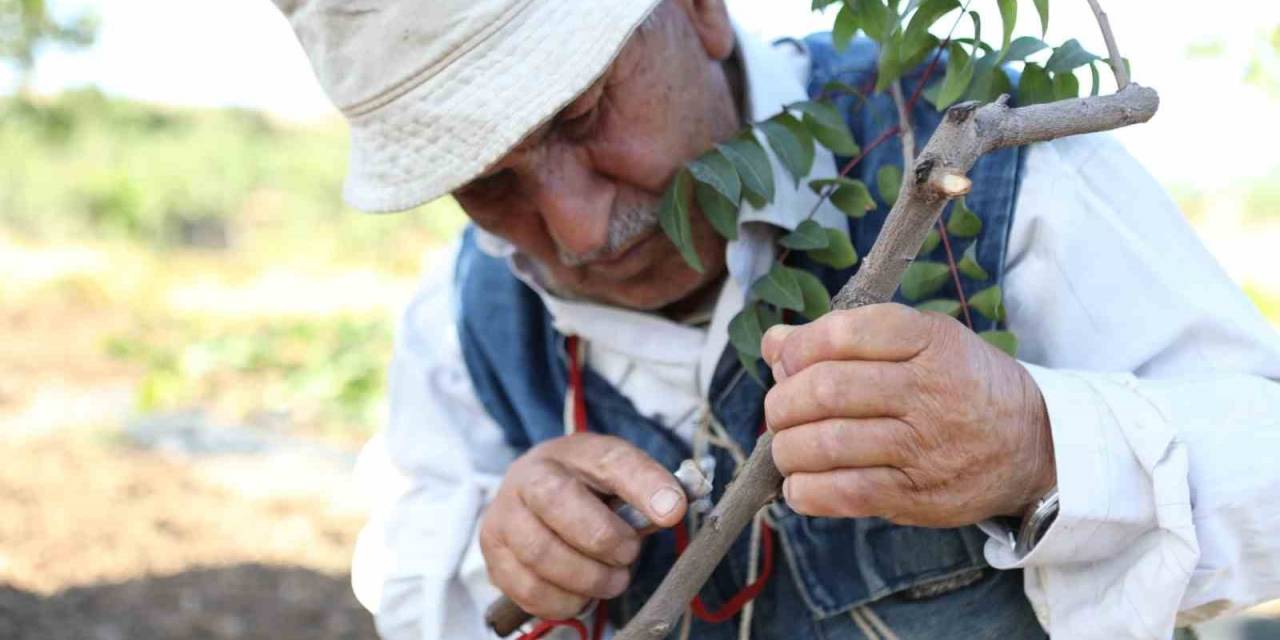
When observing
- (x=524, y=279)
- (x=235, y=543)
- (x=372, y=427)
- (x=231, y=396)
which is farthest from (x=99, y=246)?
(x=524, y=279)

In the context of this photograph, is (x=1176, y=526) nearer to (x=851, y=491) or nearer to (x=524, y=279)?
(x=851, y=491)

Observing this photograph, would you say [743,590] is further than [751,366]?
Yes

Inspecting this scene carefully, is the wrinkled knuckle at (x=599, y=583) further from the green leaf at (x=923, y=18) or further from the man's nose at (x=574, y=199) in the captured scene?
the green leaf at (x=923, y=18)

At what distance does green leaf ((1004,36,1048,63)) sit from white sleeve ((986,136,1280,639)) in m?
0.15

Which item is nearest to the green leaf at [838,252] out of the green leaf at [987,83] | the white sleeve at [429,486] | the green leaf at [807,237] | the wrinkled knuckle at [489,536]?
the green leaf at [807,237]

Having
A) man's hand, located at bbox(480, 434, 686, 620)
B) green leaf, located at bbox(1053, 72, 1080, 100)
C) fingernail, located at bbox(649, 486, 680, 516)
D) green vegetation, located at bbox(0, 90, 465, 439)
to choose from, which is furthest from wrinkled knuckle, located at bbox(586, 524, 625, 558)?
green vegetation, located at bbox(0, 90, 465, 439)

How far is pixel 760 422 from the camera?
1.67m

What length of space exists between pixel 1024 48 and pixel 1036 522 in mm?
517

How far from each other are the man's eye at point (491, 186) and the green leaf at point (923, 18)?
49 cm

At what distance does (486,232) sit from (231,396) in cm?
672

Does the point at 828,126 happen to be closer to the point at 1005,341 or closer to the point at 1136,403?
the point at 1005,341

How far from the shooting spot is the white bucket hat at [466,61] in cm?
136

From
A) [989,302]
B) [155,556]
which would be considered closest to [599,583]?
[989,302]

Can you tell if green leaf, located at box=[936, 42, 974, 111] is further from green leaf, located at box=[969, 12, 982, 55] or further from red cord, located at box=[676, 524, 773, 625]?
red cord, located at box=[676, 524, 773, 625]
